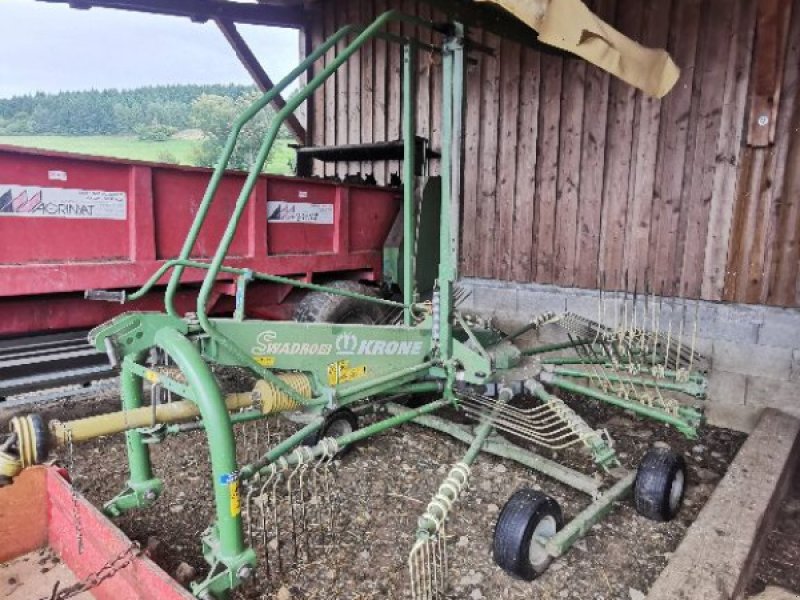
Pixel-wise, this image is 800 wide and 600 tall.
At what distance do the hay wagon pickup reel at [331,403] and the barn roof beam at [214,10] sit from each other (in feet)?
14.8

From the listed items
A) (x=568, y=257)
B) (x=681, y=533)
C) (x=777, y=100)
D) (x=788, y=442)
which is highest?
(x=777, y=100)

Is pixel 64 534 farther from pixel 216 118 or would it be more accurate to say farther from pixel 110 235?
pixel 216 118

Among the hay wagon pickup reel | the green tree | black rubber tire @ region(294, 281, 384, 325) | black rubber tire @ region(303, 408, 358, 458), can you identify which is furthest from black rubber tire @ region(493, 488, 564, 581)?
the green tree

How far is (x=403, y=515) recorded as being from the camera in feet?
9.89

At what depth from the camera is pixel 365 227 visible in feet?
17.7

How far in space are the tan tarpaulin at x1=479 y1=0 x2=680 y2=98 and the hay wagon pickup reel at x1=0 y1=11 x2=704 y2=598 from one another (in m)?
0.72

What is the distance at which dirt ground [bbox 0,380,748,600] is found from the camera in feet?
8.11

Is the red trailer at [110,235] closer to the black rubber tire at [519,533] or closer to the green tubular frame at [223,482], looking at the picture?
the green tubular frame at [223,482]

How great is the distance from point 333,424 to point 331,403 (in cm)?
54

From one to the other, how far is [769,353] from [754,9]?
267cm

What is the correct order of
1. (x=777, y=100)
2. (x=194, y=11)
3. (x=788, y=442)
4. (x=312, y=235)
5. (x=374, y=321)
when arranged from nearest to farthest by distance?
(x=788, y=442) < (x=777, y=100) < (x=312, y=235) < (x=374, y=321) < (x=194, y=11)

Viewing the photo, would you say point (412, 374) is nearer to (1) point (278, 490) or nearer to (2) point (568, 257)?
(1) point (278, 490)

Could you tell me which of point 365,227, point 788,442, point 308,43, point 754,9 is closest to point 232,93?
point 308,43

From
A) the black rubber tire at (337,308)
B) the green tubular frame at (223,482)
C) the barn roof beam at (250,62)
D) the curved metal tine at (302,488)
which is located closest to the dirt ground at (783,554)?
the curved metal tine at (302,488)
